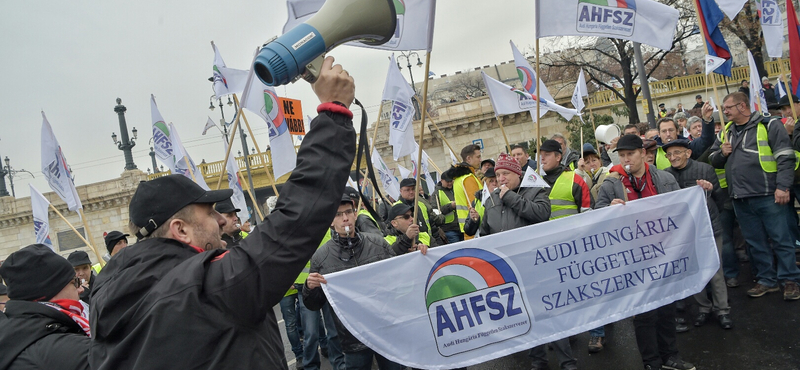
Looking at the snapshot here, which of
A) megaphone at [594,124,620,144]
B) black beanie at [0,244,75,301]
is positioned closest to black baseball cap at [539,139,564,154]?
megaphone at [594,124,620,144]

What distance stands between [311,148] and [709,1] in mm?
6289

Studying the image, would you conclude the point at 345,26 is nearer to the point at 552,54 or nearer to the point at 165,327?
the point at 165,327

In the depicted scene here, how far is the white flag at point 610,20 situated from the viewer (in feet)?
17.9

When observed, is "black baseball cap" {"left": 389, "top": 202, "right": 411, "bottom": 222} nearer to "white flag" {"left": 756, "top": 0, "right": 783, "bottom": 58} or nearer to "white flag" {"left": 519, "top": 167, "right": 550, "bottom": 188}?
"white flag" {"left": 519, "top": 167, "right": 550, "bottom": 188}

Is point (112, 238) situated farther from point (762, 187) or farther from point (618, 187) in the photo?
Answer: point (762, 187)

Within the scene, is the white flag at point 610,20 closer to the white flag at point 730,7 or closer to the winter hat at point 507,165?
the white flag at point 730,7

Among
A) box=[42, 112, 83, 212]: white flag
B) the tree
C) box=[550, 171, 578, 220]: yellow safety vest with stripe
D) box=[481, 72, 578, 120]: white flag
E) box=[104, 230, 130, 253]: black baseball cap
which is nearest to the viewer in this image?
box=[550, 171, 578, 220]: yellow safety vest with stripe

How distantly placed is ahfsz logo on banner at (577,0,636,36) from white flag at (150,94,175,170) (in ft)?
24.9

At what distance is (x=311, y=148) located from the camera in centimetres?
165

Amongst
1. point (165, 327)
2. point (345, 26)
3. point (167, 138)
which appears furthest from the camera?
point (167, 138)

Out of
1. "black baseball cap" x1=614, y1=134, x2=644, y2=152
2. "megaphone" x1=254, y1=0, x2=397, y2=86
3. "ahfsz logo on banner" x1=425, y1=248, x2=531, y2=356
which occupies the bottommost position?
"ahfsz logo on banner" x1=425, y1=248, x2=531, y2=356

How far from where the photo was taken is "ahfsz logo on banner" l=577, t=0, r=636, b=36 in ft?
18.1

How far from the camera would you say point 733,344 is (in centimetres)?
521

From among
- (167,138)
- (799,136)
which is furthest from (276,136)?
(799,136)
